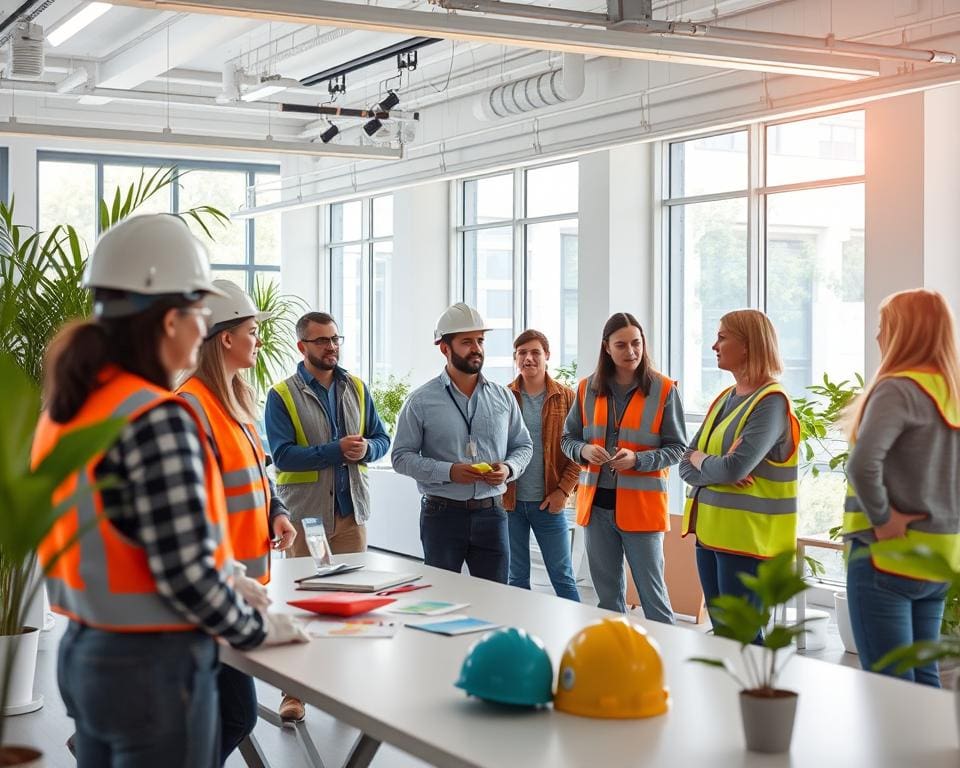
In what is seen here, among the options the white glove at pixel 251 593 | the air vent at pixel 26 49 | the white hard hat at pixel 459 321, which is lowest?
the white glove at pixel 251 593

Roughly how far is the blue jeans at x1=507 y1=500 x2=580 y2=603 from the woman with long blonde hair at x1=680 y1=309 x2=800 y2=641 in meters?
1.09

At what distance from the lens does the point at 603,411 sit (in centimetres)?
532

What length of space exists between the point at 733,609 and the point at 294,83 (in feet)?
25.7

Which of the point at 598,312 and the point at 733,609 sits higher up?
the point at 598,312

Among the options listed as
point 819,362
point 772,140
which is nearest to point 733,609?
point 819,362

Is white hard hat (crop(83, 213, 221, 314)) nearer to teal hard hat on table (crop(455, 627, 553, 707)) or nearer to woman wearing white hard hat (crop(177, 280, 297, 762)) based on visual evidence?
woman wearing white hard hat (crop(177, 280, 297, 762))

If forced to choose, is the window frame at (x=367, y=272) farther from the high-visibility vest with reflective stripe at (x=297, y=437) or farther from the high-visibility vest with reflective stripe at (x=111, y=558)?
the high-visibility vest with reflective stripe at (x=111, y=558)

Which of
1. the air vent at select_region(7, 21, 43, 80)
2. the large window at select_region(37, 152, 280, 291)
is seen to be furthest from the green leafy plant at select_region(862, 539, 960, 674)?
the large window at select_region(37, 152, 280, 291)

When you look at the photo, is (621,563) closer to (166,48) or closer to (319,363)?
(319,363)

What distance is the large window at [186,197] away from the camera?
11719mm

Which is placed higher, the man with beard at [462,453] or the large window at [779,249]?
the large window at [779,249]

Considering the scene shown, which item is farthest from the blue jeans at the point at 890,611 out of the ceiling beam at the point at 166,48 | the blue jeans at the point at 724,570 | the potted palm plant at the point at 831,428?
the ceiling beam at the point at 166,48

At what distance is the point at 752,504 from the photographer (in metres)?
4.45

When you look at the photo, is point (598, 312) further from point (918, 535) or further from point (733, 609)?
point (733, 609)
